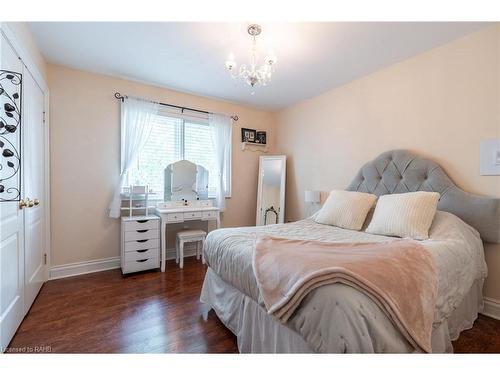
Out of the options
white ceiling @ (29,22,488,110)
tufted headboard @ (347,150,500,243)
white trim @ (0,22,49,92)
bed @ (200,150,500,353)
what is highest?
white ceiling @ (29,22,488,110)

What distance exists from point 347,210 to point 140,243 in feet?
8.05

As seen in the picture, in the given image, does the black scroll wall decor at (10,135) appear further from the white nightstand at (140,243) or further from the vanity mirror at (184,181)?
the vanity mirror at (184,181)

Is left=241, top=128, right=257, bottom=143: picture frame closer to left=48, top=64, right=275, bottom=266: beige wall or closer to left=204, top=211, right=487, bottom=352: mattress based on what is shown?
left=48, top=64, right=275, bottom=266: beige wall

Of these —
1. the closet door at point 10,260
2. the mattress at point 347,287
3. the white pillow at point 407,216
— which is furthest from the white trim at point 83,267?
the white pillow at point 407,216

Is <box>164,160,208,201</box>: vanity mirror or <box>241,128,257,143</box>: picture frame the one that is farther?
<box>241,128,257,143</box>: picture frame

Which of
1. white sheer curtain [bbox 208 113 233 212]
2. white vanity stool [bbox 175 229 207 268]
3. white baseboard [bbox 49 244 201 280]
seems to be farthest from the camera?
white sheer curtain [bbox 208 113 233 212]

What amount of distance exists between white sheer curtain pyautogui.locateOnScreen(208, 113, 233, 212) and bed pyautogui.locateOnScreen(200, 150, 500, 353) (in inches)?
61.7

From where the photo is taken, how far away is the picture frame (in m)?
4.02

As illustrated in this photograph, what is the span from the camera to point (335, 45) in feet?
7.26

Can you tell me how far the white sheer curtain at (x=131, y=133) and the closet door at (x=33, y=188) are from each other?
28.0 inches

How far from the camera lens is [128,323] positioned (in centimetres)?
185

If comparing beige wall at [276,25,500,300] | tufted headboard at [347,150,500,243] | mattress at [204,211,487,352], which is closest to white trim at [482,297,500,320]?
beige wall at [276,25,500,300]

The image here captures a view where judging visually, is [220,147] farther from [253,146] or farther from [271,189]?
[271,189]
